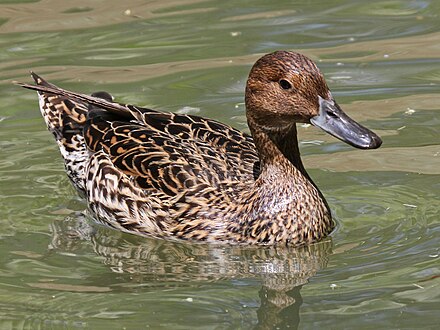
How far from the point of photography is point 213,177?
8977 millimetres

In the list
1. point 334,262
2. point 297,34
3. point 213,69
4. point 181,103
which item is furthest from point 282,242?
point 297,34

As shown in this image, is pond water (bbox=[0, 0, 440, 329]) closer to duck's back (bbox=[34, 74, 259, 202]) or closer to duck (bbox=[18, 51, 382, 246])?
duck (bbox=[18, 51, 382, 246])

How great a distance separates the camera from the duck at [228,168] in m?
8.44

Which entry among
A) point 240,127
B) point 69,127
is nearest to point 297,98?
point 69,127

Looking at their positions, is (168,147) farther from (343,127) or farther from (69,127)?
(343,127)

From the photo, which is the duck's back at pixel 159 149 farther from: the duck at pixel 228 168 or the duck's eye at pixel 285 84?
the duck's eye at pixel 285 84

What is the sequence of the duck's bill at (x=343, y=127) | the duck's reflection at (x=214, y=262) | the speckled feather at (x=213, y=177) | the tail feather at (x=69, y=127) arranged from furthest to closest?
the tail feather at (x=69, y=127), the speckled feather at (x=213, y=177), the duck's bill at (x=343, y=127), the duck's reflection at (x=214, y=262)

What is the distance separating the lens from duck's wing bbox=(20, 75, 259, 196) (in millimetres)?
9000

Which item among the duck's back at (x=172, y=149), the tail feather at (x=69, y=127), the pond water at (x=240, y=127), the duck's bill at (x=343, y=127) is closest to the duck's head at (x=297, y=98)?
the duck's bill at (x=343, y=127)

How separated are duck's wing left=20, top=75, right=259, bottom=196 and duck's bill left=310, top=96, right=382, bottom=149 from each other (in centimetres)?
97

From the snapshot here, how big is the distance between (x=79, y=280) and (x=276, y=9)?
6498 millimetres

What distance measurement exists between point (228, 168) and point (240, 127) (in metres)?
1.92

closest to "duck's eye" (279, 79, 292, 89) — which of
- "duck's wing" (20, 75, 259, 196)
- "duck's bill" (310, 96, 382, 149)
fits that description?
"duck's bill" (310, 96, 382, 149)

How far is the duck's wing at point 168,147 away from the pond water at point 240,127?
0.49 meters
